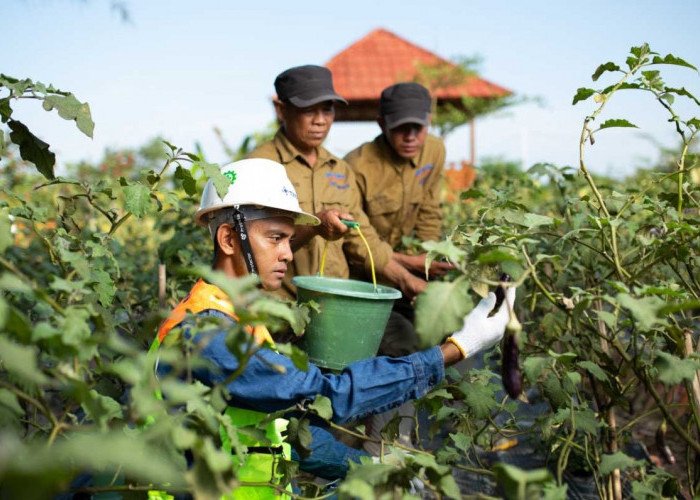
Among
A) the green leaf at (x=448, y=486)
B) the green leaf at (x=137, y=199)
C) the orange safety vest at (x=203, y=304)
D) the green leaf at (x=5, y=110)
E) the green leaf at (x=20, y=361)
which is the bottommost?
the green leaf at (x=448, y=486)

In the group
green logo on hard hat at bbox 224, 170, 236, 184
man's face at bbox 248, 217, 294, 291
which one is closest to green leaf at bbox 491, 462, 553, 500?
man's face at bbox 248, 217, 294, 291

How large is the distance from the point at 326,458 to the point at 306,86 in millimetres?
2210

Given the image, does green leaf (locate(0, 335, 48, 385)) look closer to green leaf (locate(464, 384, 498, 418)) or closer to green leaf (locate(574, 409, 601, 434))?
green leaf (locate(464, 384, 498, 418))

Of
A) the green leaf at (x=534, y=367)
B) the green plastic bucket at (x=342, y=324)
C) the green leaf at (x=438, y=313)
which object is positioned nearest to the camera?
the green leaf at (x=438, y=313)

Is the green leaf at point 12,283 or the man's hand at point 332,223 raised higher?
the green leaf at point 12,283

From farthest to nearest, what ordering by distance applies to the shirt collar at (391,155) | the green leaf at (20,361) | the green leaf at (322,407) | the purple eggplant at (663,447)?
the shirt collar at (391,155) < the purple eggplant at (663,447) < the green leaf at (322,407) < the green leaf at (20,361)

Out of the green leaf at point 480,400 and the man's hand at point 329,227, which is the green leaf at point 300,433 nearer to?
the green leaf at point 480,400

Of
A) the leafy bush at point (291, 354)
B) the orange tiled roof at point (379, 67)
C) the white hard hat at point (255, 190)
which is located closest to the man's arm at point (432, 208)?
the leafy bush at point (291, 354)

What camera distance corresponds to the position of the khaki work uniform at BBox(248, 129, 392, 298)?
367 centimetres

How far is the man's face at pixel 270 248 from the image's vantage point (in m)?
2.25

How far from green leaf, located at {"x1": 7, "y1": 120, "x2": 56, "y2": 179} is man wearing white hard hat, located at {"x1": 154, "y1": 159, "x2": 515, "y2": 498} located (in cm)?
52

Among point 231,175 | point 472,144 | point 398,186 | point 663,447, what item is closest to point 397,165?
point 398,186

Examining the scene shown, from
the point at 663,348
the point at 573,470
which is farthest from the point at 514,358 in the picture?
the point at 573,470

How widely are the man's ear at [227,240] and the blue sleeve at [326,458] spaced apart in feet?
2.05
